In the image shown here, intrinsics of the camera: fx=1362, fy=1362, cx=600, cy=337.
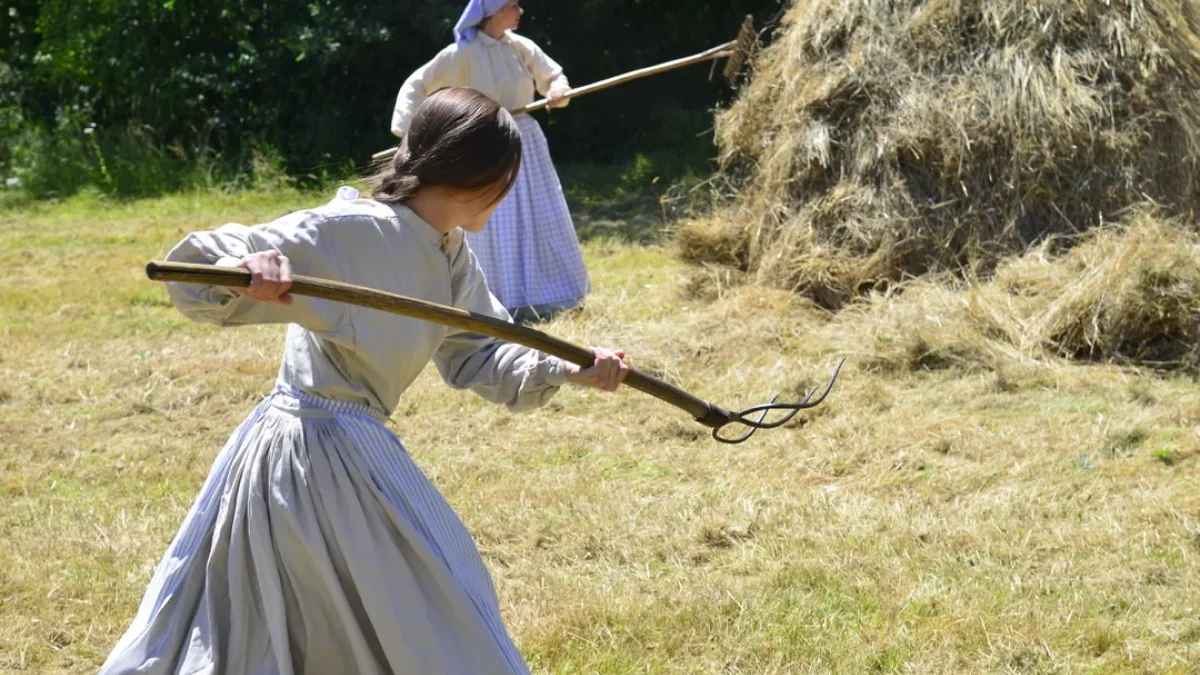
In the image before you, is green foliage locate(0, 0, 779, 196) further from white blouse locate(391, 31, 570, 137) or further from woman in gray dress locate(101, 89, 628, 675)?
woman in gray dress locate(101, 89, 628, 675)

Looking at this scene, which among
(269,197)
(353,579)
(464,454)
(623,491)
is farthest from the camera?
(269,197)

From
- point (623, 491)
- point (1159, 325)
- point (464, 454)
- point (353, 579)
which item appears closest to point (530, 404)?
point (353, 579)

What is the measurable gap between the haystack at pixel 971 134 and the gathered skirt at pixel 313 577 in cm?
479

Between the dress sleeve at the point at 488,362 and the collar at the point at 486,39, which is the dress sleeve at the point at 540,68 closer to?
the collar at the point at 486,39

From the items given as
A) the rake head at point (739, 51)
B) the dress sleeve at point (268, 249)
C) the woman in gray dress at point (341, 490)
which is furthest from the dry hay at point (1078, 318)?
the dress sleeve at point (268, 249)

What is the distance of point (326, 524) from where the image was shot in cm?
252

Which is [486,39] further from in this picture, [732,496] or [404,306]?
[404,306]

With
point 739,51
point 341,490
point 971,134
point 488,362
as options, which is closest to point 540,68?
point 739,51

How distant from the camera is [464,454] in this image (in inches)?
210

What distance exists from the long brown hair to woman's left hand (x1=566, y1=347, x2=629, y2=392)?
0.39 meters

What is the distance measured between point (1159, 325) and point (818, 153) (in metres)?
2.08

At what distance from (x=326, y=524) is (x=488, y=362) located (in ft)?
1.77

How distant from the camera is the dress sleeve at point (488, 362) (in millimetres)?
2830

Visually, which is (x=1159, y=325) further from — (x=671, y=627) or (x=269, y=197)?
(x=269, y=197)
